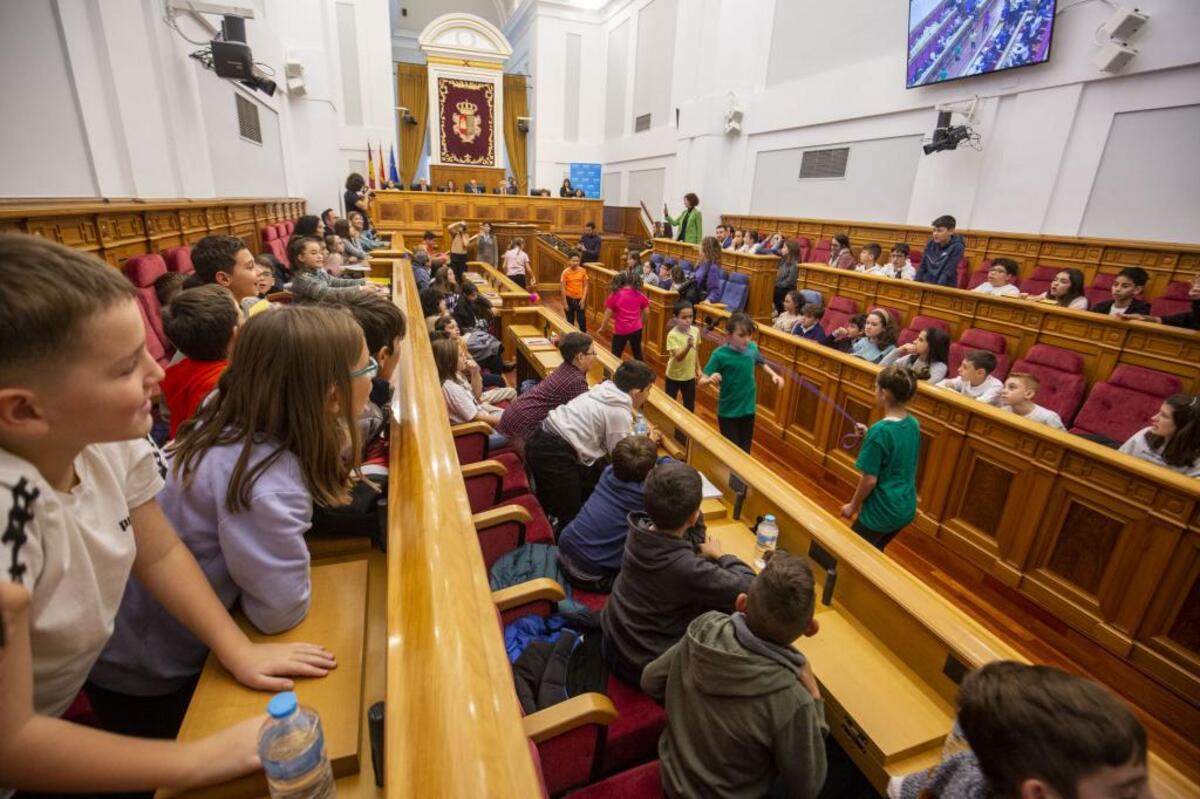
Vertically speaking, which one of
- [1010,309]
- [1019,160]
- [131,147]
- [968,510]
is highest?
[1019,160]

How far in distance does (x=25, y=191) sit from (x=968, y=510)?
5620 millimetres

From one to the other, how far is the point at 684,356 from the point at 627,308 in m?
1.52

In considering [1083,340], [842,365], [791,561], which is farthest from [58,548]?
[1083,340]

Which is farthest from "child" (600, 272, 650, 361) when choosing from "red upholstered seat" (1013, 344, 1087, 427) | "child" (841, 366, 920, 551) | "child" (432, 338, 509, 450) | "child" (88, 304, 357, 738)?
"child" (88, 304, 357, 738)

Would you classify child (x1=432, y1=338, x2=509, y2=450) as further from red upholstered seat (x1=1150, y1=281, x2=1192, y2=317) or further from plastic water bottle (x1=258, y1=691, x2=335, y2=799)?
red upholstered seat (x1=1150, y1=281, x2=1192, y2=317)

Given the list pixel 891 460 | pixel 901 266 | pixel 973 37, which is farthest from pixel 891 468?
pixel 973 37

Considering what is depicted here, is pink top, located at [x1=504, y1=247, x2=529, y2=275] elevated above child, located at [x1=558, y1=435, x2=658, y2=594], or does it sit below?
above

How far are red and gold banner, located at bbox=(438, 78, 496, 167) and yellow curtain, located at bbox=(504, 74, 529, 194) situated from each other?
79 cm

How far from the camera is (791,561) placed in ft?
4.40

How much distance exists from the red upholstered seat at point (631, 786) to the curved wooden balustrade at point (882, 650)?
516mm

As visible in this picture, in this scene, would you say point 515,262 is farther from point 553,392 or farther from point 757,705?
point 757,705

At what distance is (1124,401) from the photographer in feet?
11.6

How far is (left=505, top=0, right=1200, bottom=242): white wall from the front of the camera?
4.89 m

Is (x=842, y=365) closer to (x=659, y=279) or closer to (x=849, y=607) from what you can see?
(x=849, y=607)
